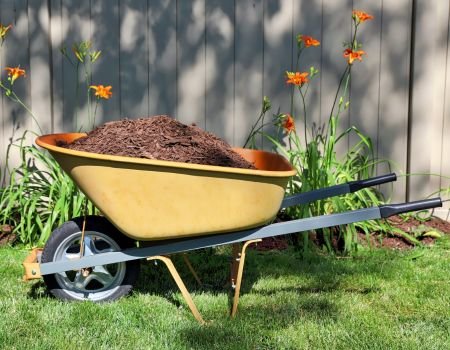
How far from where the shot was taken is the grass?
2.99 meters

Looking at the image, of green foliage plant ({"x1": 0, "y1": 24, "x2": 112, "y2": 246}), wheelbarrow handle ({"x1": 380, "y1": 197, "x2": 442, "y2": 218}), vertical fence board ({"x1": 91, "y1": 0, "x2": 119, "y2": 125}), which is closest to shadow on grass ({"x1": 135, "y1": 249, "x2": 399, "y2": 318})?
Result: green foliage plant ({"x1": 0, "y1": 24, "x2": 112, "y2": 246})

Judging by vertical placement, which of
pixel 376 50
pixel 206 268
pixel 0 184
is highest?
pixel 376 50

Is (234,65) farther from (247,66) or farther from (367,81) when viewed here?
(367,81)

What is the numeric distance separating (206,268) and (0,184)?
1.78 metres

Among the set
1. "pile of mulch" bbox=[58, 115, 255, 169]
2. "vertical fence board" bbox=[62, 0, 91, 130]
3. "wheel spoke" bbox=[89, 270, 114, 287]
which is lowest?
"wheel spoke" bbox=[89, 270, 114, 287]

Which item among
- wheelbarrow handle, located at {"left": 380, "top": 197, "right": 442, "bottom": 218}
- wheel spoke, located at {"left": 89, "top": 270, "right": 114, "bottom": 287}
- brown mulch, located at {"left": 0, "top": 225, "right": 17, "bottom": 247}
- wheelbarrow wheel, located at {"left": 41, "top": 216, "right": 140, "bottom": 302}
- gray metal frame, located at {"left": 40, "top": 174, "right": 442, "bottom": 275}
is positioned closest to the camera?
wheelbarrow handle, located at {"left": 380, "top": 197, "right": 442, "bottom": 218}

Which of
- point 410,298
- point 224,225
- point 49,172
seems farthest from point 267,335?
point 49,172

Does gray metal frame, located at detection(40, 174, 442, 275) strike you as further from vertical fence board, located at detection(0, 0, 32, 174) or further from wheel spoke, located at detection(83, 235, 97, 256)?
vertical fence board, located at detection(0, 0, 32, 174)

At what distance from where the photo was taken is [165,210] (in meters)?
3.09

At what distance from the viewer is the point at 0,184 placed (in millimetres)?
5039

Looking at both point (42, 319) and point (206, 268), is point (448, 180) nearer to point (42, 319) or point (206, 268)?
point (206, 268)

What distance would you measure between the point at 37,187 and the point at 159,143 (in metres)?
1.84

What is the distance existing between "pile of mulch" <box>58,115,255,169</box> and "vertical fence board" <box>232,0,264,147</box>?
1532 millimetres

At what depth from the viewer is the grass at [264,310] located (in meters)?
2.99
